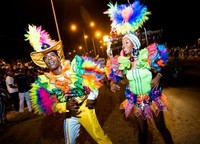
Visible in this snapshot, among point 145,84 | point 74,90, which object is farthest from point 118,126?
point 74,90

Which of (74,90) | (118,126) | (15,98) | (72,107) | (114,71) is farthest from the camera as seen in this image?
(15,98)

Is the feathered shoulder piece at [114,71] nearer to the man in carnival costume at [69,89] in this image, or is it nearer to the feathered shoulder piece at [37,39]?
the man in carnival costume at [69,89]

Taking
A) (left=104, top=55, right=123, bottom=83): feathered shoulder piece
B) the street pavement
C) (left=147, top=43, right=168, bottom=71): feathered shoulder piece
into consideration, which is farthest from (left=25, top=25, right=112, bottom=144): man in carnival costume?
the street pavement

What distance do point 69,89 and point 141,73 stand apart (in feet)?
3.79

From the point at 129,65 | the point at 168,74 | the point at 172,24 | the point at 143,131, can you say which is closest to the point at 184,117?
the point at 143,131

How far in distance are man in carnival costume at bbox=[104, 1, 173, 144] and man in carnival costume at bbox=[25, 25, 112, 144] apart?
1.73 ft

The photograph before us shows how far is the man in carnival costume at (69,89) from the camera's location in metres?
3.61

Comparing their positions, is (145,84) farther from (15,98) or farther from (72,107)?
(15,98)

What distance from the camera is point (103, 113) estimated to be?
7.83 m

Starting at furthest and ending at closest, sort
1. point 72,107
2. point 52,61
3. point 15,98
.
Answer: point 15,98
point 52,61
point 72,107

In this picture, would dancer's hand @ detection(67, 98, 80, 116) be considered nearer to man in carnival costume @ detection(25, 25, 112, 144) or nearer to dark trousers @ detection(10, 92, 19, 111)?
man in carnival costume @ detection(25, 25, 112, 144)

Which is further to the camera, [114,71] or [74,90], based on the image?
[114,71]

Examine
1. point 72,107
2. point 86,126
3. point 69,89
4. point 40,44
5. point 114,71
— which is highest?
point 40,44

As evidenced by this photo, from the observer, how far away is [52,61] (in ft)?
12.5
